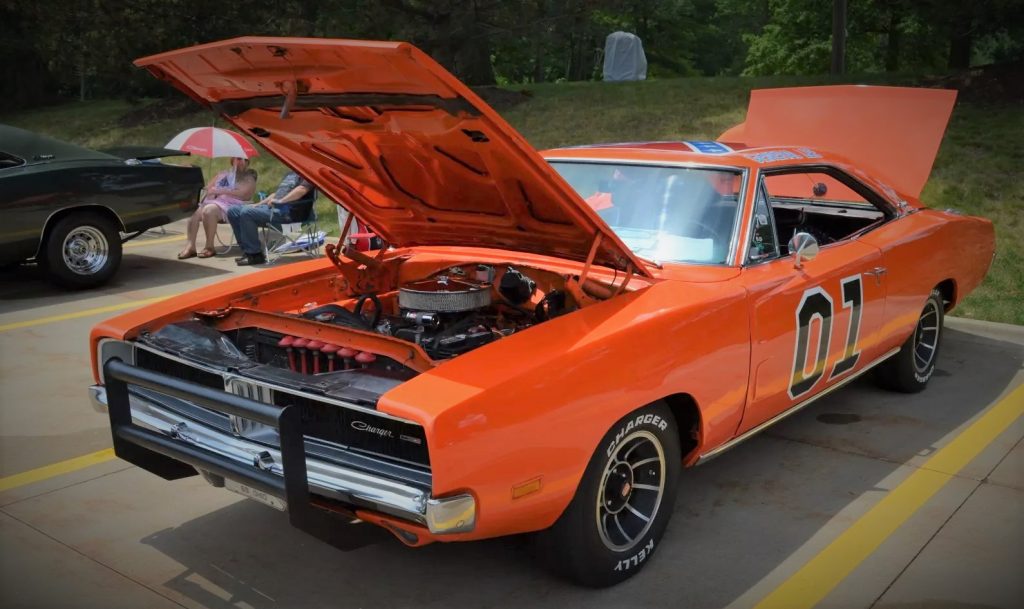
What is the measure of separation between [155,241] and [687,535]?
9217 millimetres

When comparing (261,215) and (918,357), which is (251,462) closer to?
(918,357)

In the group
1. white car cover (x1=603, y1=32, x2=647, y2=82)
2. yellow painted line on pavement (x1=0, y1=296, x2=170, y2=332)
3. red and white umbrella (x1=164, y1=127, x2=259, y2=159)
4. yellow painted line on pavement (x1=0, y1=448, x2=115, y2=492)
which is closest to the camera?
yellow painted line on pavement (x1=0, y1=448, x2=115, y2=492)

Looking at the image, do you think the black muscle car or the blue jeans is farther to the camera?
the blue jeans

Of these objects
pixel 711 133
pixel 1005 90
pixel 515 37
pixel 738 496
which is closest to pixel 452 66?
pixel 515 37

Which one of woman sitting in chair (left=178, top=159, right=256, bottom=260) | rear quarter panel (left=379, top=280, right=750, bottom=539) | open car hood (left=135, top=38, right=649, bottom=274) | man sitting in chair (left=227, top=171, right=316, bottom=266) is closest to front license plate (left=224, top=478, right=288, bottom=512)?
rear quarter panel (left=379, top=280, right=750, bottom=539)

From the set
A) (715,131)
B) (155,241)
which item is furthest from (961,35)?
(155,241)

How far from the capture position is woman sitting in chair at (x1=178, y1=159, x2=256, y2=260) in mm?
9820

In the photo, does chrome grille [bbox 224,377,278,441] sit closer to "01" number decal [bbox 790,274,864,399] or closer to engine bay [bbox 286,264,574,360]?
engine bay [bbox 286,264,574,360]

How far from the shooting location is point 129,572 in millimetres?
3400

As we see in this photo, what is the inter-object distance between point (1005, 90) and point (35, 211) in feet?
44.2

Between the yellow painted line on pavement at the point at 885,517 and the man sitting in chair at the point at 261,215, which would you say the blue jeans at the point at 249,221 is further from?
the yellow painted line on pavement at the point at 885,517

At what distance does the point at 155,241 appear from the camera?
36.6 ft

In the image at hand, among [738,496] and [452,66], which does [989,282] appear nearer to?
[738,496]

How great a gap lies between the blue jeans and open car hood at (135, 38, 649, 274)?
511 cm
